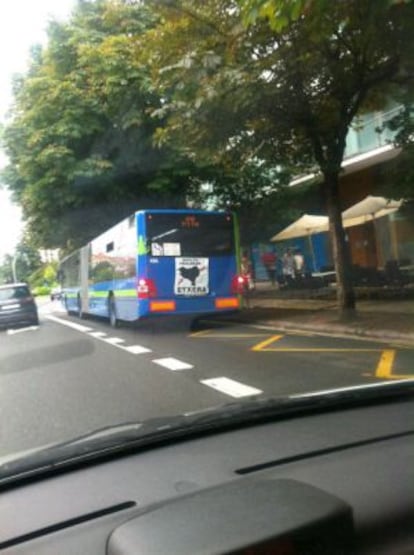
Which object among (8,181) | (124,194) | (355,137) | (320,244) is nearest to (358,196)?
(355,137)

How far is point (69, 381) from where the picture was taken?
9.38m

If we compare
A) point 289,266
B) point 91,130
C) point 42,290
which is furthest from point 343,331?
point 42,290

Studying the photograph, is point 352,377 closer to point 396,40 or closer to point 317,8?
point 317,8

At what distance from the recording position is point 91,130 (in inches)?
819

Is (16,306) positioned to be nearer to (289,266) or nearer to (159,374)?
(289,266)

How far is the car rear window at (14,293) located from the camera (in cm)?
2275

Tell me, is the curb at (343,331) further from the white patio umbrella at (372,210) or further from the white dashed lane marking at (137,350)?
the white patio umbrella at (372,210)

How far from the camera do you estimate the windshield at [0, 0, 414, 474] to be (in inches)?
325

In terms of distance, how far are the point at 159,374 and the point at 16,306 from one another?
567 inches

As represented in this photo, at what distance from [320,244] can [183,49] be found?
20.5 m

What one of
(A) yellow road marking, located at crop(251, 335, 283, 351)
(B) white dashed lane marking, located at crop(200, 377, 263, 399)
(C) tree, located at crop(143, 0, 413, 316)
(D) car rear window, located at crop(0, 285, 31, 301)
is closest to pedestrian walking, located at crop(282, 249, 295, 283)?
(D) car rear window, located at crop(0, 285, 31, 301)

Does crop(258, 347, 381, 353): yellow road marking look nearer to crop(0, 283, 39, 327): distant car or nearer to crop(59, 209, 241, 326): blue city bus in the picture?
crop(59, 209, 241, 326): blue city bus

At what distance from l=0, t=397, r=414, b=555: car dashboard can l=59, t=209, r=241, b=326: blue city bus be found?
12602mm

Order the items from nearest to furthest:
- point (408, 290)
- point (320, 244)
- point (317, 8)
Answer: point (317, 8) → point (408, 290) → point (320, 244)
